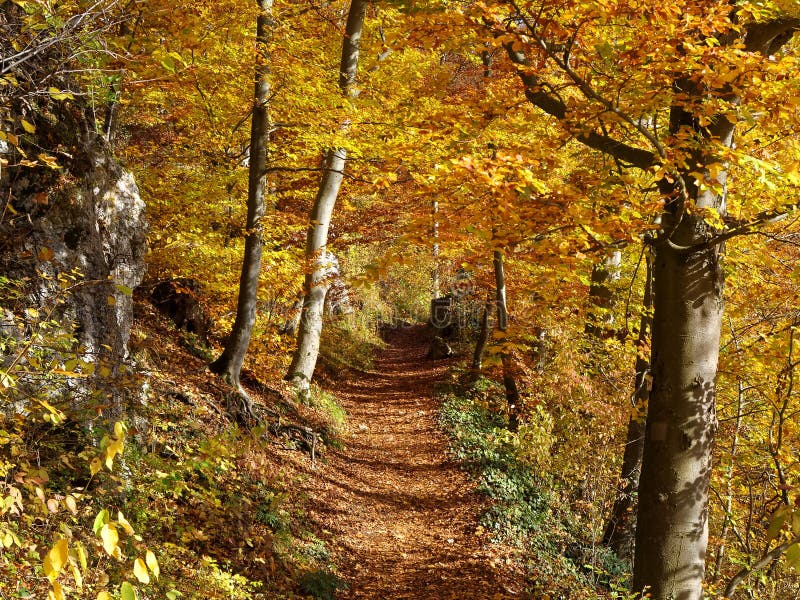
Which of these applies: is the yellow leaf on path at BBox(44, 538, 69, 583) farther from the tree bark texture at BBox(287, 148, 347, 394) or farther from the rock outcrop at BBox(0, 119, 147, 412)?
the tree bark texture at BBox(287, 148, 347, 394)

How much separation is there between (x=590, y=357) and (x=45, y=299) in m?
8.26

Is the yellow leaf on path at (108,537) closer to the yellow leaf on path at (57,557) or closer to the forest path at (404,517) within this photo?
the yellow leaf on path at (57,557)

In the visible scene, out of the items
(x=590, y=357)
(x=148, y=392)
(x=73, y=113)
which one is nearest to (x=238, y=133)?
(x=73, y=113)

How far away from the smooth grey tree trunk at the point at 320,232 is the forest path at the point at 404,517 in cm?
194

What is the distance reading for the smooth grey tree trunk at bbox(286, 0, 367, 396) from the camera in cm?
1066

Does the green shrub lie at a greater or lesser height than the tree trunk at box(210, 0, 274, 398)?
lesser

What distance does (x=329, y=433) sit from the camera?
11.2 meters

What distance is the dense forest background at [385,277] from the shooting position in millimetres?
4129

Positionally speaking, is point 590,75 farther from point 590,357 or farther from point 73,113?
point 590,357

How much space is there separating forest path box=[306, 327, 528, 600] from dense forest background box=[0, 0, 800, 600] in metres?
0.12

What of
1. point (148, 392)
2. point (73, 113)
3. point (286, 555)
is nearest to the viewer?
point (73, 113)

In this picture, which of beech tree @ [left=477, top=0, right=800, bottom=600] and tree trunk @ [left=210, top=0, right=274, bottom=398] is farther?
tree trunk @ [left=210, top=0, right=274, bottom=398]

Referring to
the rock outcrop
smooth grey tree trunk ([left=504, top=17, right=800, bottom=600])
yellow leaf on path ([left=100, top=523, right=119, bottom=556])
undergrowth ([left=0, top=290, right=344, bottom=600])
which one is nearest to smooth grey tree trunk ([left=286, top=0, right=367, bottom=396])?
undergrowth ([left=0, top=290, right=344, bottom=600])

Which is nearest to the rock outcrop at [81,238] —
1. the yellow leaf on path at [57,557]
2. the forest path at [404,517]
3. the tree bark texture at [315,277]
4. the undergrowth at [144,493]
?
the undergrowth at [144,493]
